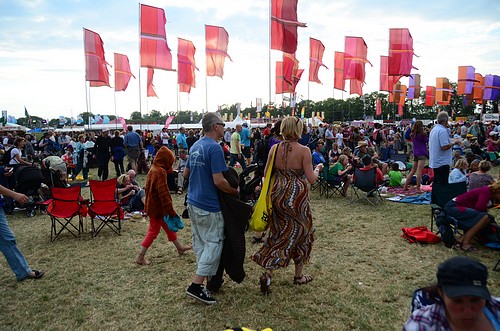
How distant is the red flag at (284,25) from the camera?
39.2ft

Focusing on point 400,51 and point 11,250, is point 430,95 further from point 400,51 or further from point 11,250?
point 11,250

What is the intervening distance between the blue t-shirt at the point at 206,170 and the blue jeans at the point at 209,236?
69 mm

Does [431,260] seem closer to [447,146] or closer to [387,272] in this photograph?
[387,272]

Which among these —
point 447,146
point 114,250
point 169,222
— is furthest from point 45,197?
point 447,146

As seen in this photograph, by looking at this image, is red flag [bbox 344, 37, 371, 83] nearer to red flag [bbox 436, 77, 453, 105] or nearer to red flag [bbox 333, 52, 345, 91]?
red flag [bbox 333, 52, 345, 91]

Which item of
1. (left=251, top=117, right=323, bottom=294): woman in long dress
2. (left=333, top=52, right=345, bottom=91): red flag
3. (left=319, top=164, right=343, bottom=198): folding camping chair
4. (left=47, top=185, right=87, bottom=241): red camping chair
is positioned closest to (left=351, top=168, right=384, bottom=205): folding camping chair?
(left=319, top=164, right=343, bottom=198): folding camping chair

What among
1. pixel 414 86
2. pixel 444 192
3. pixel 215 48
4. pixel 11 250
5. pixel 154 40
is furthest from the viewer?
pixel 414 86

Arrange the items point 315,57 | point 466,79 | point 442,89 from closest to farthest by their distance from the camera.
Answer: point 315,57 < point 466,79 < point 442,89

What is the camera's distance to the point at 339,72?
25.5 meters

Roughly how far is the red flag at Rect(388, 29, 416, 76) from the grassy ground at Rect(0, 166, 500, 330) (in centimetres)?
1707

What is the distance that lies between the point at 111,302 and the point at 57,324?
0.51 meters

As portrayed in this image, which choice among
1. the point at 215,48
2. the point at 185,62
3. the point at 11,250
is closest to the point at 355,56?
the point at 215,48

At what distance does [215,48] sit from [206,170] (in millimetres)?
16843

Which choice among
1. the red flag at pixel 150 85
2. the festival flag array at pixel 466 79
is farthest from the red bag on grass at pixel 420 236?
the festival flag array at pixel 466 79
